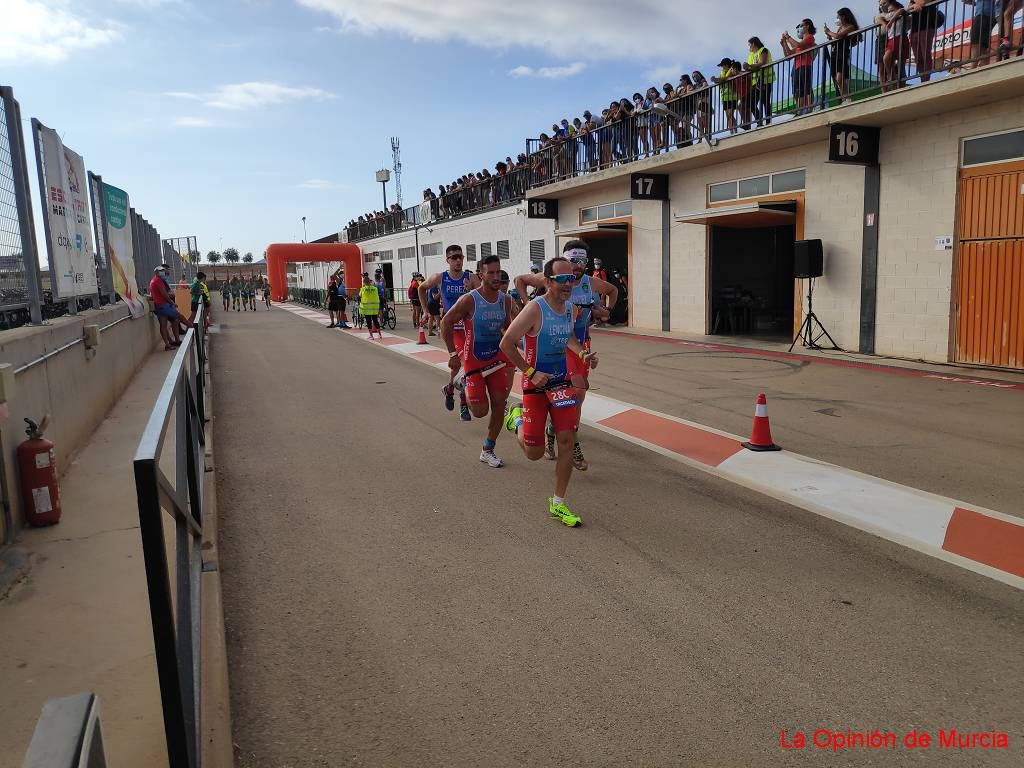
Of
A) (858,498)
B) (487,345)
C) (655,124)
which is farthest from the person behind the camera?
(655,124)

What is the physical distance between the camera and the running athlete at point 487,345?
7.01 m

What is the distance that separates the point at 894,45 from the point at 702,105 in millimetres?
5265

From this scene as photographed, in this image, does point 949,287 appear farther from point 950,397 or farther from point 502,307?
point 502,307

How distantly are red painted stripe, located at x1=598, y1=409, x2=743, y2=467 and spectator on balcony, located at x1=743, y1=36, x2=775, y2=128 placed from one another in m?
9.29

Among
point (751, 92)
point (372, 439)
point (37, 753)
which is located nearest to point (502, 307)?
point (372, 439)

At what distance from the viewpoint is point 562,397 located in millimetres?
5344

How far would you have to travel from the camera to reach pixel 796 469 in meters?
6.49

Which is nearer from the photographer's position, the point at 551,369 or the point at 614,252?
the point at 551,369

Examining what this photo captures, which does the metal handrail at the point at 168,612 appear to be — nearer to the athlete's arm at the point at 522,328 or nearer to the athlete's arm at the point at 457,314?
the athlete's arm at the point at 522,328

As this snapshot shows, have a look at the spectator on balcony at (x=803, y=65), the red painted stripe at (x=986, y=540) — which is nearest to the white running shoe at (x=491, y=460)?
the red painted stripe at (x=986, y=540)

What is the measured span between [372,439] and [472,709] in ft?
17.0

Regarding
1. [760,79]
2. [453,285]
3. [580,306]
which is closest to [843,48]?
[760,79]

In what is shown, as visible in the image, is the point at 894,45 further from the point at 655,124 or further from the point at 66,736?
the point at 66,736

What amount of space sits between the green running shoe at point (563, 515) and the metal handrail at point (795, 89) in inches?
397
